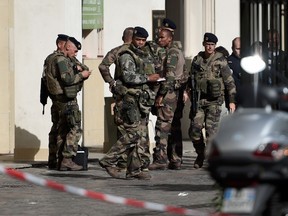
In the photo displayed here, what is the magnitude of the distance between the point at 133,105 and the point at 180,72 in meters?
2.19

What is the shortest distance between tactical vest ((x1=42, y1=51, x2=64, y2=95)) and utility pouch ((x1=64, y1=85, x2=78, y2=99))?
104mm

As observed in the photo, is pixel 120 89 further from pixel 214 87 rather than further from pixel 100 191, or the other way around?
pixel 214 87

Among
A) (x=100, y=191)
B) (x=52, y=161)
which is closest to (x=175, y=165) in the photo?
(x=52, y=161)

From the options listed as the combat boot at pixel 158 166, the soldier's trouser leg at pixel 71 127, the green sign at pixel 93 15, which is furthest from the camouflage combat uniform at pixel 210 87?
the green sign at pixel 93 15

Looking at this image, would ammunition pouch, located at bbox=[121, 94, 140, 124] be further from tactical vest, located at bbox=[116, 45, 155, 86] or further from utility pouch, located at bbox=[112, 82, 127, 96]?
tactical vest, located at bbox=[116, 45, 155, 86]

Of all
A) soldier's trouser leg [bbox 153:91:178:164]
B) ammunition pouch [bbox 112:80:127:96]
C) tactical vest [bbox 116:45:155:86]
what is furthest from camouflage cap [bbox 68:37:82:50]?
ammunition pouch [bbox 112:80:127:96]

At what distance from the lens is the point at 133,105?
1614cm

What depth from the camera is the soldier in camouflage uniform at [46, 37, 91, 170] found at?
17.7m

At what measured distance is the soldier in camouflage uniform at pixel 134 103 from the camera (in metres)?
16.1

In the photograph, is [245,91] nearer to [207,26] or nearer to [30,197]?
[30,197]

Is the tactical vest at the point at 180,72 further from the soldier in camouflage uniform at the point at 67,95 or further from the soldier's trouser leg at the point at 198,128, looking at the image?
the soldier in camouflage uniform at the point at 67,95

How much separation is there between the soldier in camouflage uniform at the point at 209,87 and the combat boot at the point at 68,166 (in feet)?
5.15

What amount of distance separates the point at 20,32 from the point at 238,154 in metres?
12.8

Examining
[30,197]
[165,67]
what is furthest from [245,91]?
[165,67]
